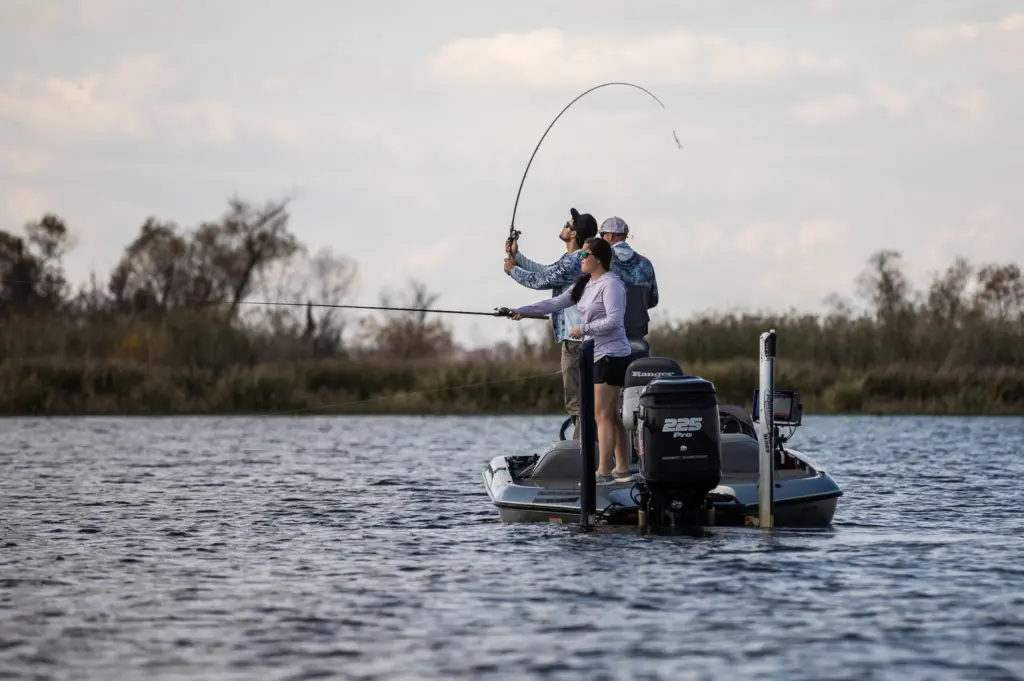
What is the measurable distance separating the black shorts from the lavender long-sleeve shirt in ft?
0.15

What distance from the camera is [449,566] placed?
36.7 ft

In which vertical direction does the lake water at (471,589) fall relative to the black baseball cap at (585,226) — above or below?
below

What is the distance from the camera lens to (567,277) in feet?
43.5

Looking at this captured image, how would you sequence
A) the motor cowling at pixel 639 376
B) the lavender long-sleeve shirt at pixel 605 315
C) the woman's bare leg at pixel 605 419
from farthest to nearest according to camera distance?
the woman's bare leg at pixel 605 419, the lavender long-sleeve shirt at pixel 605 315, the motor cowling at pixel 639 376

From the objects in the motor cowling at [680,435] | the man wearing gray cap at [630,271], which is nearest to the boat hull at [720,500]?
the motor cowling at [680,435]

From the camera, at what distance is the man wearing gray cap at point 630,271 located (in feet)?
42.8

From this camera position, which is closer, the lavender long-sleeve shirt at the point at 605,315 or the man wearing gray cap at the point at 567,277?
the lavender long-sleeve shirt at the point at 605,315

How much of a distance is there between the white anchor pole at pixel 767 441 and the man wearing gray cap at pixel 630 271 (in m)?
1.10

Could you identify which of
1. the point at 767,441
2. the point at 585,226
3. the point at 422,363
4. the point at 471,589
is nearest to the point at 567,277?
the point at 585,226

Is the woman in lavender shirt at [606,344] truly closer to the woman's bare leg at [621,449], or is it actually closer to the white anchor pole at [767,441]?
the woman's bare leg at [621,449]

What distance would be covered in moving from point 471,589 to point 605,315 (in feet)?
9.87

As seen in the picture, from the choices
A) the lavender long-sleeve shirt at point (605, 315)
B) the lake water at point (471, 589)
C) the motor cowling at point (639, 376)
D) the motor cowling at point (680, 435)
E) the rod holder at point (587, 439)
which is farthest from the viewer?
the lavender long-sleeve shirt at point (605, 315)

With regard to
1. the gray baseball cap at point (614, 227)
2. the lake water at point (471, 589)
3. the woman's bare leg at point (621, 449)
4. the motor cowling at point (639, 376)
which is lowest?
the lake water at point (471, 589)

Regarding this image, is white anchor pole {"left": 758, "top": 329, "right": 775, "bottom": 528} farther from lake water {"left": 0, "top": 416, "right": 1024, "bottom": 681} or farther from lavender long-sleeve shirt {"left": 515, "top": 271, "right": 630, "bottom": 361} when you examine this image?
lavender long-sleeve shirt {"left": 515, "top": 271, "right": 630, "bottom": 361}
